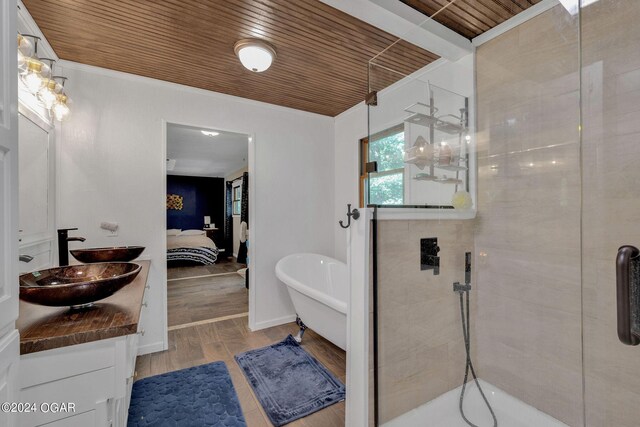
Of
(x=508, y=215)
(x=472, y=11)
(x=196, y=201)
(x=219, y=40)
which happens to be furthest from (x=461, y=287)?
(x=196, y=201)

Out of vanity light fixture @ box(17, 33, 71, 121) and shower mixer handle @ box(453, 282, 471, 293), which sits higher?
vanity light fixture @ box(17, 33, 71, 121)

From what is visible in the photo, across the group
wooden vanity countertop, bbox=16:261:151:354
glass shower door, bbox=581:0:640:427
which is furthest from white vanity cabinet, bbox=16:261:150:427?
glass shower door, bbox=581:0:640:427

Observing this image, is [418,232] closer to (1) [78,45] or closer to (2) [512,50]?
(2) [512,50]

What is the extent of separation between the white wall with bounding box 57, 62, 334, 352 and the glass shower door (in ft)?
8.10

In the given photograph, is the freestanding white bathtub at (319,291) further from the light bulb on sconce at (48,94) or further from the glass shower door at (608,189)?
the light bulb on sconce at (48,94)

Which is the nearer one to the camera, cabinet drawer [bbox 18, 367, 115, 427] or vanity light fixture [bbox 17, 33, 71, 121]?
cabinet drawer [bbox 18, 367, 115, 427]

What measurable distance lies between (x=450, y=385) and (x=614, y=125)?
169 cm

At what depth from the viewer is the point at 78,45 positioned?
2.00 m

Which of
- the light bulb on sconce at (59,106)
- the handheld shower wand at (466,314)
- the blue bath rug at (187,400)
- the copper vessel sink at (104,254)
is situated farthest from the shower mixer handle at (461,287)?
the light bulb on sconce at (59,106)

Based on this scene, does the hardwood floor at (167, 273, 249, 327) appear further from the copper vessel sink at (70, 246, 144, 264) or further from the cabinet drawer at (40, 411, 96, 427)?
the cabinet drawer at (40, 411, 96, 427)

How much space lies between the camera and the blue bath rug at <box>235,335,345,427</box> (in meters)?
1.76

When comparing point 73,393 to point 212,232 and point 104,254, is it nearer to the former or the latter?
point 104,254

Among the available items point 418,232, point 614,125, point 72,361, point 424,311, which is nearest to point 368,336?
point 424,311

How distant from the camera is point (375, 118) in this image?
185 cm
